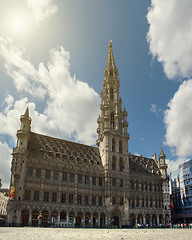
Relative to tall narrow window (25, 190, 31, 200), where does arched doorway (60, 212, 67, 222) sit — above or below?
below

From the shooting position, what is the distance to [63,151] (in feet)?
222

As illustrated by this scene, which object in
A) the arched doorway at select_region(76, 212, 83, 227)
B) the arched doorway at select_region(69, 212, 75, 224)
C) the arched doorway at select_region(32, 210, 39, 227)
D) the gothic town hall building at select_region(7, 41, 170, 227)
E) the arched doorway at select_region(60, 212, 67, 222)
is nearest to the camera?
the arched doorway at select_region(32, 210, 39, 227)

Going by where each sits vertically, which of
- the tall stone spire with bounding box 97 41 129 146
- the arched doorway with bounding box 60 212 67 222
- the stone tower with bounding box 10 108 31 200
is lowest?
the arched doorway with bounding box 60 212 67 222

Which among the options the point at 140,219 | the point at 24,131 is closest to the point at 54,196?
the point at 24,131

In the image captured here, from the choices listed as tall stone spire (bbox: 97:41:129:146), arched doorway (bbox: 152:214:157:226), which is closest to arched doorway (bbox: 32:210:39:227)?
tall stone spire (bbox: 97:41:129:146)

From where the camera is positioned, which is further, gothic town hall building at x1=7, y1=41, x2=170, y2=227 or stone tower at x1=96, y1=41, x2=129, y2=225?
stone tower at x1=96, y1=41, x2=129, y2=225

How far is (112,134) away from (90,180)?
1879 centimetres

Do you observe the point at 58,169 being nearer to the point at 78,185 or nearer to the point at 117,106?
the point at 78,185

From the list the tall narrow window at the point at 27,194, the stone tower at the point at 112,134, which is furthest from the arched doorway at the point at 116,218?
the tall narrow window at the point at 27,194

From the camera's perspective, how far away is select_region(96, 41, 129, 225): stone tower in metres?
70.8

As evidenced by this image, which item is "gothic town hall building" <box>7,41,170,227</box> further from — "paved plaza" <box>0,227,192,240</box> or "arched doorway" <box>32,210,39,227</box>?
"paved plaza" <box>0,227,192,240</box>

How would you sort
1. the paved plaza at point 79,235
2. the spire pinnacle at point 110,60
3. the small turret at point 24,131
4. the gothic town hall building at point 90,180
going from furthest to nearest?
1. the spire pinnacle at point 110,60
2. the small turret at point 24,131
3. the gothic town hall building at point 90,180
4. the paved plaza at point 79,235

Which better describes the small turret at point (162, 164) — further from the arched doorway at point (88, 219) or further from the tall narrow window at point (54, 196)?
the tall narrow window at point (54, 196)

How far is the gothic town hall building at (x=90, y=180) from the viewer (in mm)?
55562
